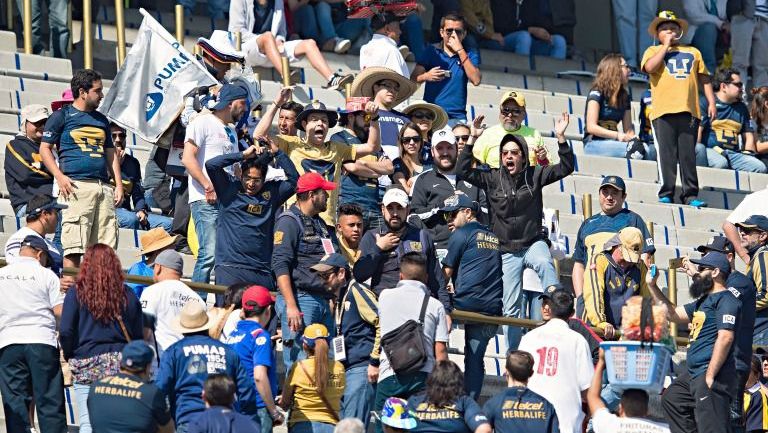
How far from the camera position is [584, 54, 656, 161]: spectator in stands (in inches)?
760

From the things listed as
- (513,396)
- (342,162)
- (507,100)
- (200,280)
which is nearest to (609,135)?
(507,100)

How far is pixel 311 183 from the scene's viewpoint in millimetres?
14852

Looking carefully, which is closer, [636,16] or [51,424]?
[51,424]

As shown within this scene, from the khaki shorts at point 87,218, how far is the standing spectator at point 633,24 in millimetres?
9249

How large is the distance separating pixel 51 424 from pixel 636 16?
12054 mm

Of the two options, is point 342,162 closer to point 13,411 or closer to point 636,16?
point 13,411

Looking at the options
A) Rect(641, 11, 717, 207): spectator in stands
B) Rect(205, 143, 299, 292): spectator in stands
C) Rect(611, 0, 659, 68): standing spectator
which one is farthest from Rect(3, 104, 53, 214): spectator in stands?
Rect(611, 0, 659, 68): standing spectator

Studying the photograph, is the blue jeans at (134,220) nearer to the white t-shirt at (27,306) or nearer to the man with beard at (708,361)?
the white t-shirt at (27,306)

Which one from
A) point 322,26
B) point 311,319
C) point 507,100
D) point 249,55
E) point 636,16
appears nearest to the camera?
point 311,319

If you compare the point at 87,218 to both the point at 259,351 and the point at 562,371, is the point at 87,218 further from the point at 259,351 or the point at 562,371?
the point at 562,371

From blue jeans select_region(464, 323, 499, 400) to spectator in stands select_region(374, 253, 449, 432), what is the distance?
845mm

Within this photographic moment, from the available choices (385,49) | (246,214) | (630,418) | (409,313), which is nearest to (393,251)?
(409,313)

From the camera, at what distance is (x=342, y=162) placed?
1641cm

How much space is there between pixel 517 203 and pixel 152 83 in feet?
10.9
